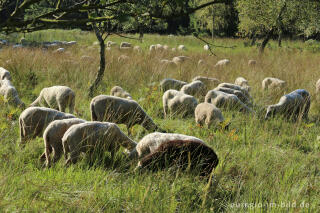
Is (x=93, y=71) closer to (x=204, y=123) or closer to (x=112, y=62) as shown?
(x=112, y=62)

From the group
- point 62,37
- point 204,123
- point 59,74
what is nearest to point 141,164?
point 204,123

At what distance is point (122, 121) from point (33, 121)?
4.05 ft

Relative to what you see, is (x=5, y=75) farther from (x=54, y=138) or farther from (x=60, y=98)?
(x=54, y=138)

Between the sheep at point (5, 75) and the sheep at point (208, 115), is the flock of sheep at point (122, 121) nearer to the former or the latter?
the sheep at point (208, 115)

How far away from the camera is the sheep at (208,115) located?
475 centimetres

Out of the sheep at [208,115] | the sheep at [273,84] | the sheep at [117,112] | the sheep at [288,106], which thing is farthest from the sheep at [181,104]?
the sheep at [273,84]

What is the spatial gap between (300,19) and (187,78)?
10.1 meters

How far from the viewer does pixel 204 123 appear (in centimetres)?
492

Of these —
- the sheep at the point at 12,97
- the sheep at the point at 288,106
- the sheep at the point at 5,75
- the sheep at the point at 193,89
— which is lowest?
the sheep at the point at 288,106

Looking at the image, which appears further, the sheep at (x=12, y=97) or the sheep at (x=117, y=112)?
the sheep at (x=12, y=97)

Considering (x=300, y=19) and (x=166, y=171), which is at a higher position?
Result: (x=300, y=19)

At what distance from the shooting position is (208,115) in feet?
15.7

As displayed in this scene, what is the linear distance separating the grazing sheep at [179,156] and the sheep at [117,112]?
144 cm

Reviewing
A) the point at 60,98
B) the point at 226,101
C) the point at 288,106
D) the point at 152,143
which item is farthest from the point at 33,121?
the point at 288,106
